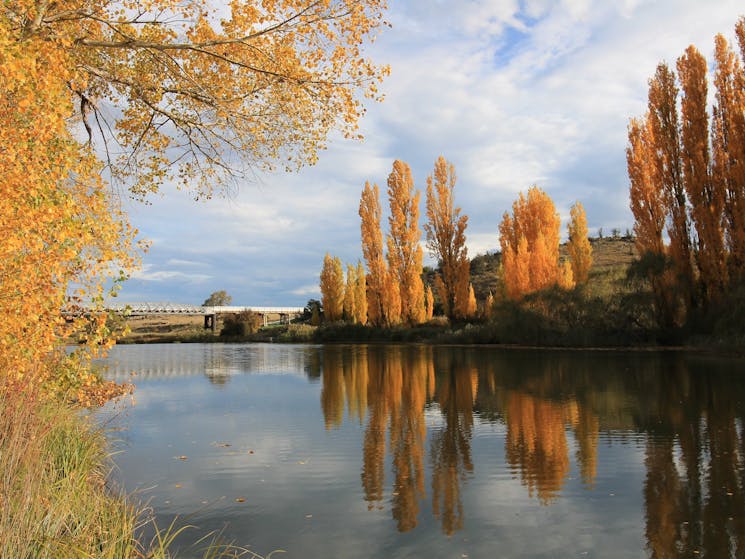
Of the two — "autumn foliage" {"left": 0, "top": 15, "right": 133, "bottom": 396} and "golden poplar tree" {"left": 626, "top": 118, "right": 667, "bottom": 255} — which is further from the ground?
"golden poplar tree" {"left": 626, "top": 118, "right": 667, "bottom": 255}

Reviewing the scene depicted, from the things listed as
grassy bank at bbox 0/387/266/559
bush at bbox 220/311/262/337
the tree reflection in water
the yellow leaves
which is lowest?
the tree reflection in water

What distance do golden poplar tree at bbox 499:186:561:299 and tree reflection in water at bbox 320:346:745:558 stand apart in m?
14.9

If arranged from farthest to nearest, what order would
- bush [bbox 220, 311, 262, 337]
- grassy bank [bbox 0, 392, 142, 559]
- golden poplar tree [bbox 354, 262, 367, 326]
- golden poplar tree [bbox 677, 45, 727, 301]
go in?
bush [bbox 220, 311, 262, 337], golden poplar tree [bbox 354, 262, 367, 326], golden poplar tree [bbox 677, 45, 727, 301], grassy bank [bbox 0, 392, 142, 559]

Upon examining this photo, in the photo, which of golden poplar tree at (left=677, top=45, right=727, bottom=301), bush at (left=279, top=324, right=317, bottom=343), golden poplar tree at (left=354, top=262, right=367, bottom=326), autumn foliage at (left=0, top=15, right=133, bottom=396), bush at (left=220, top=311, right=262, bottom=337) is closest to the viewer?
autumn foliage at (left=0, top=15, right=133, bottom=396)

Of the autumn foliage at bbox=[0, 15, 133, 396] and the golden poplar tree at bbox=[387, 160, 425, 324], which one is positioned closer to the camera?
the autumn foliage at bbox=[0, 15, 133, 396]

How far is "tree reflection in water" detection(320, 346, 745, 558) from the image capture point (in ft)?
16.2

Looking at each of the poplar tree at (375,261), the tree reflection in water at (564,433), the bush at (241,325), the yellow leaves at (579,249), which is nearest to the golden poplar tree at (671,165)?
the tree reflection in water at (564,433)

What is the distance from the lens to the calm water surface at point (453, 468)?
14.7ft

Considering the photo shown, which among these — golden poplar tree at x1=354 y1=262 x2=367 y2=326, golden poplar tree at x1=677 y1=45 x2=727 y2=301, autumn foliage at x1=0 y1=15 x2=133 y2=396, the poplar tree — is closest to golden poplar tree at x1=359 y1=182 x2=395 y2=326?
the poplar tree

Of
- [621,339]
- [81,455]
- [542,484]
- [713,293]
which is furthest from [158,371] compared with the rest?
[713,293]

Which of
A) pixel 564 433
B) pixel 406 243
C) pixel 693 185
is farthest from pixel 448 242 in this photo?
pixel 564 433

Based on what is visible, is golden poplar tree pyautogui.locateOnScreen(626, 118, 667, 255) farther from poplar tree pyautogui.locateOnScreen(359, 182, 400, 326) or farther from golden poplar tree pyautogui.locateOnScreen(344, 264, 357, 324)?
golden poplar tree pyautogui.locateOnScreen(344, 264, 357, 324)

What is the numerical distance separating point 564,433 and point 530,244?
96.0 ft

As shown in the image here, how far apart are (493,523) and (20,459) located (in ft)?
11.6
